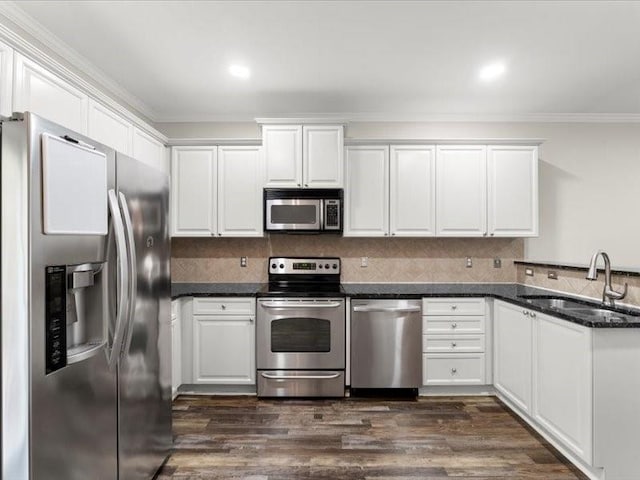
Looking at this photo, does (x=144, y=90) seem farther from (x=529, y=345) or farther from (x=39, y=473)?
(x=529, y=345)

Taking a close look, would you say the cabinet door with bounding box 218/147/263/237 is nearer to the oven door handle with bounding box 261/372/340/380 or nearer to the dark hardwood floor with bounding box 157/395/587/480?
the oven door handle with bounding box 261/372/340/380

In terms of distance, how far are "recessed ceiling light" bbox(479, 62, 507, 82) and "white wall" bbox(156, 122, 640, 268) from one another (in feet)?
3.08

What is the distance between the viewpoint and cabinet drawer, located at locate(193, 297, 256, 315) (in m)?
Result: 3.42

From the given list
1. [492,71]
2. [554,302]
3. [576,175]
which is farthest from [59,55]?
[576,175]

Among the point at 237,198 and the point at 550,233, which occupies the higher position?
the point at 237,198

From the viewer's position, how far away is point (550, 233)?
406 cm

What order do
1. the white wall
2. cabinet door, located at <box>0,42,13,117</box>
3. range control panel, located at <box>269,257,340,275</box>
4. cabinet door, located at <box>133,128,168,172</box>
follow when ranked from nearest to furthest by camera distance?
cabinet door, located at <box>0,42,13,117</box>, cabinet door, located at <box>133,128,168,172</box>, range control panel, located at <box>269,257,340,275</box>, the white wall

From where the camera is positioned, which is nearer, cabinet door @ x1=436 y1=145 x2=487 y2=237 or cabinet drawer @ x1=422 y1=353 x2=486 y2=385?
cabinet drawer @ x1=422 y1=353 x2=486 y2=385

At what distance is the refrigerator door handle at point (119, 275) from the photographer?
1687mm

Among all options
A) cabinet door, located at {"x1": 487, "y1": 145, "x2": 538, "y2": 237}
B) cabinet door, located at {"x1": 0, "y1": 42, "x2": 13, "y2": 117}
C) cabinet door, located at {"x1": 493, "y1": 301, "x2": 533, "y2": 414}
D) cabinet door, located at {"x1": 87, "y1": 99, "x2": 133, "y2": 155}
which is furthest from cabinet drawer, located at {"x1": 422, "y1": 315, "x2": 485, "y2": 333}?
cabinet door, located at {"x1": 0, "y1": 42, "x2": 13, "y2": 117}

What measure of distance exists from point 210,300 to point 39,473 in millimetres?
2135

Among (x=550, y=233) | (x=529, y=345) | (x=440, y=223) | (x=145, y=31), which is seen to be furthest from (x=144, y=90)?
(x=550, y=233)

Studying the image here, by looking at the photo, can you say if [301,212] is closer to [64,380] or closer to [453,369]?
[453,369]

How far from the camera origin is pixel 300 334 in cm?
338
